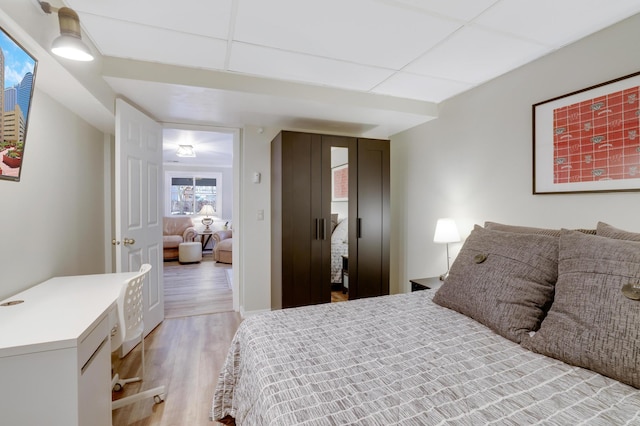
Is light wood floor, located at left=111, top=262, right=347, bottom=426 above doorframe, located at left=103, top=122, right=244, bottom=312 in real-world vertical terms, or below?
below

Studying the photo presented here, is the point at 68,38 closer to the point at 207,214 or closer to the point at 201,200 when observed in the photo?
the point at 207,214

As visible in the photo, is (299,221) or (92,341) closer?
(92,341)

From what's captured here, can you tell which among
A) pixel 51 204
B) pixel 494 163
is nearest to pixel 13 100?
pixel 51 204

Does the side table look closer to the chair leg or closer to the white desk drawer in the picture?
the chair leg

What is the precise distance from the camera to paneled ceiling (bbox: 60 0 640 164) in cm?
157

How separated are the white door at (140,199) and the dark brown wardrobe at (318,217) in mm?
1172

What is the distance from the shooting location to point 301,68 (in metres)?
2.24

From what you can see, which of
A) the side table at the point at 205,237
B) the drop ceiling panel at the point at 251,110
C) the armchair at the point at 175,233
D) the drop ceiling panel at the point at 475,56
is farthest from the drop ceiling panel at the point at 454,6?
the side table at the point at 205,237

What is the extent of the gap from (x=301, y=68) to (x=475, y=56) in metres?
1.25

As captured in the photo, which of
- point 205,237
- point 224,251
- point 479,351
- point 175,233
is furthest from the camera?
point 205,237

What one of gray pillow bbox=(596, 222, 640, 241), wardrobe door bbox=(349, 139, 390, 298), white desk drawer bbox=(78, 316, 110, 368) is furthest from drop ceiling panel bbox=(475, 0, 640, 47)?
white desk drawer bbox=(78, 316, 110, 368)

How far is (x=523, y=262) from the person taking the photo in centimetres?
139

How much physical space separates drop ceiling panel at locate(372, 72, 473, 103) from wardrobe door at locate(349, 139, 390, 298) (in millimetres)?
620

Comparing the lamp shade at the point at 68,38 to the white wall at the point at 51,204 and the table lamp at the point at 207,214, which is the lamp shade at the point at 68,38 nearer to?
the white wall at the point at 51,204
